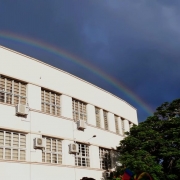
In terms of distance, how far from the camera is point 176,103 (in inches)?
949

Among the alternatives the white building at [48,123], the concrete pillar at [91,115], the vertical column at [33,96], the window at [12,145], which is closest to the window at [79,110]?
the white building at [48,123]

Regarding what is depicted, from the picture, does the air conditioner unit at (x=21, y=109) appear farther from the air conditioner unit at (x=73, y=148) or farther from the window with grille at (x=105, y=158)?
the window with grille at (x=105, y=158)

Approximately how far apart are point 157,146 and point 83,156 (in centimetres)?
523

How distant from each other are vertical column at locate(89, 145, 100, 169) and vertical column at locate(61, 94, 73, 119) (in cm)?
301

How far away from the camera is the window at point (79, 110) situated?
889 inches

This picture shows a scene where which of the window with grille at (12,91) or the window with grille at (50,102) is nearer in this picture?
the window with grille at (12,91)

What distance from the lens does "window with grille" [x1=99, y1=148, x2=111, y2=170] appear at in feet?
77.6

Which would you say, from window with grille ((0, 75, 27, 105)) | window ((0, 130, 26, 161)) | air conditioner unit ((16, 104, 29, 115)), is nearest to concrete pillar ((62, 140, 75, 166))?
window ((0, 130, 26, 161))

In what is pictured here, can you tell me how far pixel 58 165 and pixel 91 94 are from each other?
708cm

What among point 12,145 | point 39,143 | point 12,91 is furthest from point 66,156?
point 12,91

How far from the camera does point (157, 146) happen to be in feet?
72.0

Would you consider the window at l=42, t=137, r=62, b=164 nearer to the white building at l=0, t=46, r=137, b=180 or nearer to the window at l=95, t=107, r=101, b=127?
the white building at l=0, t=46, r=137, b=180

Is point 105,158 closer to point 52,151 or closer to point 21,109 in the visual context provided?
point 52,151

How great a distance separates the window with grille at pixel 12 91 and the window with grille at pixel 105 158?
A: 26.2ft
